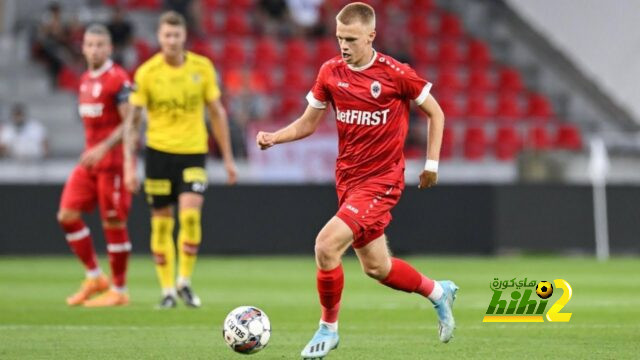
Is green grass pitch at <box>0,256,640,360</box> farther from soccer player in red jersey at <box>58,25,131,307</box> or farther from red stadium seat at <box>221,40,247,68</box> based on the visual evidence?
red stadium seat at <box>221,40,247,68</box>

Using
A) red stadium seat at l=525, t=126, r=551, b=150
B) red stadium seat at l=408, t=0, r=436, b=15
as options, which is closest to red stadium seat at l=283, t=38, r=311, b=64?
red stadium seat at l=408, t=0, r=436, b=15

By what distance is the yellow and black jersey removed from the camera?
1174 cm

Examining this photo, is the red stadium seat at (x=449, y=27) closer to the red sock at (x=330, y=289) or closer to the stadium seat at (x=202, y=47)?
the stadium seat at (x=202, y=47)

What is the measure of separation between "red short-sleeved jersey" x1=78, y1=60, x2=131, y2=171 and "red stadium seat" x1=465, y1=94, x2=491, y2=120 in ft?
46.3

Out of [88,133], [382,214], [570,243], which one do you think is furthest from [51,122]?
[382,214]

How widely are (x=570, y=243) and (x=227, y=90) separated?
6234mm

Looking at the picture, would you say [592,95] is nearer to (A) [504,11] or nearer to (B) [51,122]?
(A) [504,11]

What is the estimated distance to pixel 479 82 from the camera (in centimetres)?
2631

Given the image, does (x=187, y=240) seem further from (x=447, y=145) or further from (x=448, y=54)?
(x=448, y=54)

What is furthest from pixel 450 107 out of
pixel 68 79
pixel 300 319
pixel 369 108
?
pixel 369 108

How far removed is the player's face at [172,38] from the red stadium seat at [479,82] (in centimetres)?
1502

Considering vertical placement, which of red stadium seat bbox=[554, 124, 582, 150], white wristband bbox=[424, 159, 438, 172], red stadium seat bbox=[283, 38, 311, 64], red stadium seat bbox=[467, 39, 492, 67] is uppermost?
white wristband bbox=[424, 159, 438, 172]

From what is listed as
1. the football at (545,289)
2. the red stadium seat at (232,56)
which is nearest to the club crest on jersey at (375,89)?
the football at (545,289)

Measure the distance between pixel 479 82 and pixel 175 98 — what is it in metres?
15.1
